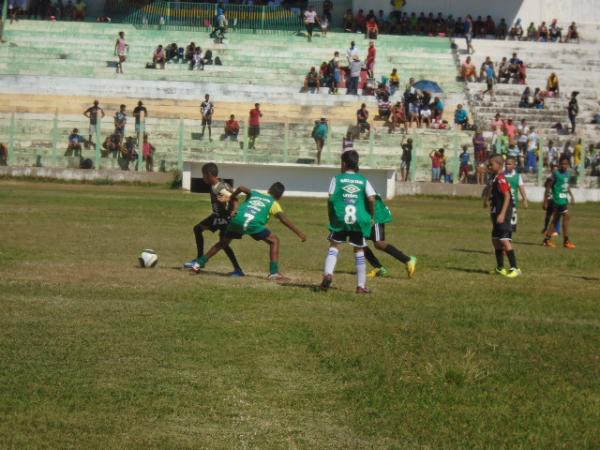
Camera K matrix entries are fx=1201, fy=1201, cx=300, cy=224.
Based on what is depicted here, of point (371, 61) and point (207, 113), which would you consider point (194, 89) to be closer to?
point (207, 113)

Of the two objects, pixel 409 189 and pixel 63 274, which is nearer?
pixel 63 274

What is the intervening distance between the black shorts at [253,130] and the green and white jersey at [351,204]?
25957 millimetres

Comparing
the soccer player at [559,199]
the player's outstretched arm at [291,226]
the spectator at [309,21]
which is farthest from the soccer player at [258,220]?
the spectator at [309,21]

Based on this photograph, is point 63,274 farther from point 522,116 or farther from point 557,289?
point 522,116

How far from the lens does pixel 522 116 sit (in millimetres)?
44969

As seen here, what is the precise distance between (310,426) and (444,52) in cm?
4372

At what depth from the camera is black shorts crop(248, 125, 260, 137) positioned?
3916cm

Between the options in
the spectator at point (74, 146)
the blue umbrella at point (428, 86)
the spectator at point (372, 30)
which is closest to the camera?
the spectator at point (74, 146)

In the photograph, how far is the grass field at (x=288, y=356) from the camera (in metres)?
7.60

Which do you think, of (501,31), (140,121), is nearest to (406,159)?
(140,121)

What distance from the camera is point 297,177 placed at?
1515 inches

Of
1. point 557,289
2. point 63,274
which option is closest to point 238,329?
point 63,274

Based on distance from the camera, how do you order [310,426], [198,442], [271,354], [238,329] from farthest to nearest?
[238,329] < [271,354] < [310,426] < [198,442]

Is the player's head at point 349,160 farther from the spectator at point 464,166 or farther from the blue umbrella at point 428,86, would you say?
the blue umbrella at point 428,86
